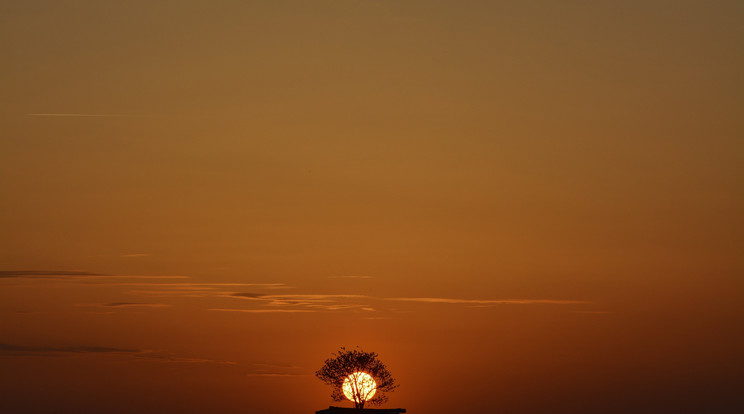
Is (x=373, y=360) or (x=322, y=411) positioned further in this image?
(x=373, y=360)

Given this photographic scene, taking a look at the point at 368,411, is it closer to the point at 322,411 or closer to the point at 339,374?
the point at 322,411

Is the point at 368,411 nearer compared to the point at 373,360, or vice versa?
the point at 368,411

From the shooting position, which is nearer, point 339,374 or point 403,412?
point 403,412

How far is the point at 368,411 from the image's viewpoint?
72812 millimetres

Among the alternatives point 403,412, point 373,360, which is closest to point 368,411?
point 403,412

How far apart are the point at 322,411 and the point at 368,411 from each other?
352cm

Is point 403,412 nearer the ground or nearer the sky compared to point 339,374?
nearer the ground

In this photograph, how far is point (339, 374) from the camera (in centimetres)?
8219

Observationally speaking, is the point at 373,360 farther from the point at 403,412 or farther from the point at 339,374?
the point at 403,412

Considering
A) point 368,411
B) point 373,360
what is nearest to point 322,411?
point 368,411

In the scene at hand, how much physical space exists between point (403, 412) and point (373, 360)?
960cm

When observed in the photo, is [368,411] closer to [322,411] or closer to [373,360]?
[322,411]

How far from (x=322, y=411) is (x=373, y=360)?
8.75 m

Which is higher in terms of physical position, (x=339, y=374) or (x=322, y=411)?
(x=339, y=374)
